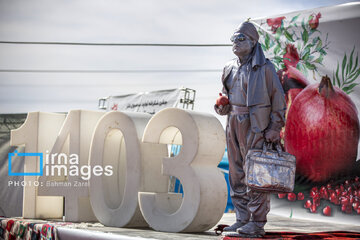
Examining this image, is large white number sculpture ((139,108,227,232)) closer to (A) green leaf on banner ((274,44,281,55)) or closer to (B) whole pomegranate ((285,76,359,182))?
(B) whole pomegranate ((285,76,359,182))

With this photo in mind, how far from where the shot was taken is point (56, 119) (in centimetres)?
660

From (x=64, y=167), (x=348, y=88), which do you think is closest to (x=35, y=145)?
(x=64, y=167)

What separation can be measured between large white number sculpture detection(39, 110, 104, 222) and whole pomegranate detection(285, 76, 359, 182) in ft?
8.61

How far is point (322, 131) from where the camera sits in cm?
664

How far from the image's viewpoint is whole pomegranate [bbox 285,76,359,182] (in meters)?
6.37

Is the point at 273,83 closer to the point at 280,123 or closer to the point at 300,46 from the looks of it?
the point at 280,123

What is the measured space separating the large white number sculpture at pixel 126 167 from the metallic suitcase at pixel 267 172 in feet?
5.17

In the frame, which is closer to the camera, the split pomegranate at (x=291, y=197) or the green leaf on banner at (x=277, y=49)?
the split pomegranate at (x=291, y=197)

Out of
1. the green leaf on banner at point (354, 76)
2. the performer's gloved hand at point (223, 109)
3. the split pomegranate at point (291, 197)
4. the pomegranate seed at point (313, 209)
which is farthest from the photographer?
the split pomegranate at point (291, 197)

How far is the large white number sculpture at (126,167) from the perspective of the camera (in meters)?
5.32

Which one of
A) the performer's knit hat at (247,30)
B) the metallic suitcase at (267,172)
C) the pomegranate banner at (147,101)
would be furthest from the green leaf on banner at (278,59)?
the pomegranate banner at (147,101)

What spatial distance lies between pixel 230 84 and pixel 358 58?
252 cm

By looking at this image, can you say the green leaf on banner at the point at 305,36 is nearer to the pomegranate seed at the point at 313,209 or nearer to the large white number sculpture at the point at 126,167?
the pomegranate seed at the point at 313,209

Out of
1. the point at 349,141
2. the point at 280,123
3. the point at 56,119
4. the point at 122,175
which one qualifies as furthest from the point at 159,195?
the point at 349,141
